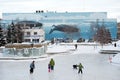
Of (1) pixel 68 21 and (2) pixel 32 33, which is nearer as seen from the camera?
(2) pixel 32 33

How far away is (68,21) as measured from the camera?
9494 centimetres

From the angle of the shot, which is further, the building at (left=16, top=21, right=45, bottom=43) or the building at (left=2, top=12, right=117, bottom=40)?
the building at (left=2, top=12, right=117, bottom=40)

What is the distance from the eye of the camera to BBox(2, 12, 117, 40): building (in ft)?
305

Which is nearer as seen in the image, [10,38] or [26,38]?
[10,38]

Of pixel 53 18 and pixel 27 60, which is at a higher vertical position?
pixel 53 18

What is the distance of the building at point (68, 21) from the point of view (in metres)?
93.1

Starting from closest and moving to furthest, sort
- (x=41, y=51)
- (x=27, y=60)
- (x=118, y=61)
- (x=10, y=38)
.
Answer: (x=118, y=61)
(x=27, y=60)
(x=41, y=51)
(x=10, y=38)

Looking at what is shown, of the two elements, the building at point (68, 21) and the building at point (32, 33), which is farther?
the building at point (68, 21)

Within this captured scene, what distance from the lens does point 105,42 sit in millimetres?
70000

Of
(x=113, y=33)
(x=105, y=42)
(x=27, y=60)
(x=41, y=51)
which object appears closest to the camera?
(x=27, y=60)

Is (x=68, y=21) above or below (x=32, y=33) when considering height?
above

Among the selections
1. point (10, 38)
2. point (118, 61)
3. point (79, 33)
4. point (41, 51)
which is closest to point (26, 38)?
point (79, 33)

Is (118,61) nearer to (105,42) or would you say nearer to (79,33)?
(105,42)

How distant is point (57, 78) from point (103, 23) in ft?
229
